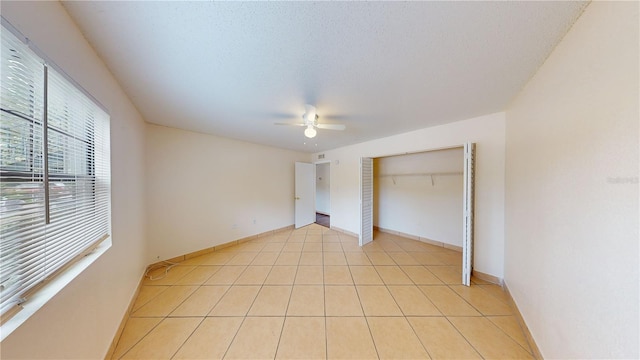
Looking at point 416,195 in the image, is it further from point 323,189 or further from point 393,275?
point 323,189

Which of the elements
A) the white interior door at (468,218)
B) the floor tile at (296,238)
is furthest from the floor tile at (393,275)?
the floor tile at (296,238)

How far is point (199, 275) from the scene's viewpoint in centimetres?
257

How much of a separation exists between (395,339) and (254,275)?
1896 millimetres

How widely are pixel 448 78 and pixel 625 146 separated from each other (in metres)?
1.10

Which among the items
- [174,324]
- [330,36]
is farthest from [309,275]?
[330,36]

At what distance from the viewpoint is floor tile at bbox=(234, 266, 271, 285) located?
2.41 meters

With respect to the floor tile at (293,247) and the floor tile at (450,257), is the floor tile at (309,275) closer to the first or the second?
the floor tile at (293,247)

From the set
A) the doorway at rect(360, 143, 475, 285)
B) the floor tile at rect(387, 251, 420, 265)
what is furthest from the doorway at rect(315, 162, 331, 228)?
the floor tile at rect(387, 251, 420, 265)

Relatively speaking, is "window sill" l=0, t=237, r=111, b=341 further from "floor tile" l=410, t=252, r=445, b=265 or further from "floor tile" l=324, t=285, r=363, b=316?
"floor tile" l=410, t=252, r=445, b=265

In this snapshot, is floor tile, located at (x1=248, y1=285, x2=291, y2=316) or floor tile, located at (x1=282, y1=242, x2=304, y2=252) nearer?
floor tile, located at (x1=248, y1=285, x2=291, y2=316)

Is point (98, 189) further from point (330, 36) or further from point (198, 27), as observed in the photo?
point (330, 36)

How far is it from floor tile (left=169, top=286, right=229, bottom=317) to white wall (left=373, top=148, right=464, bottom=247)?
3632mm

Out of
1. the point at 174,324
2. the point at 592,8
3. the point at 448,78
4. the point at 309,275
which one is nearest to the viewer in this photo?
the point at 592,8

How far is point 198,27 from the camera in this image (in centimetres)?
105
